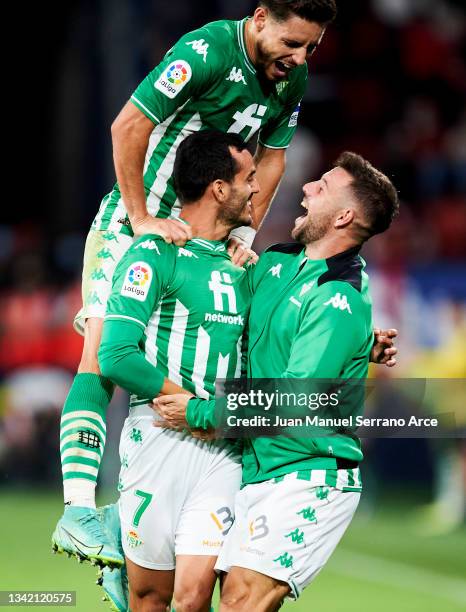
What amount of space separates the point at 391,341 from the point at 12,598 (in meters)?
3.63

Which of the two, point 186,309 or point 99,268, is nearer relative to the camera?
point 186,309

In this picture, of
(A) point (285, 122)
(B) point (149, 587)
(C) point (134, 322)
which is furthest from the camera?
(A) point (285, 122)

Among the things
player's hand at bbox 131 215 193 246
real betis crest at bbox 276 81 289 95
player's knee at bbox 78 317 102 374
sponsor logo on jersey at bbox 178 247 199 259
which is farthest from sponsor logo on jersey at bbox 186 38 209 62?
player's knee at bbox 78 317 102 374

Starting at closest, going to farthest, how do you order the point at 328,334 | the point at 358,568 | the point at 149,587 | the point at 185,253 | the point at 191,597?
the point at 328,334, the point at 191,597, the point at 185,253, the point at 149,587, the point at 358,568

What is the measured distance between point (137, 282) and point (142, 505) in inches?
35.9

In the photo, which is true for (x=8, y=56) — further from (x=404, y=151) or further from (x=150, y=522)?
(x=150, y=522)

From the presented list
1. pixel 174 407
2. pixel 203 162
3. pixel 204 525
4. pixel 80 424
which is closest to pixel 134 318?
pixel 174 407

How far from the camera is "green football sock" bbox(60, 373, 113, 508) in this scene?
203 inches

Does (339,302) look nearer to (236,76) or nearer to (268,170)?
(236,76)

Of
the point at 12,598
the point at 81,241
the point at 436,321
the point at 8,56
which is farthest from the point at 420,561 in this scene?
the point at 8,56

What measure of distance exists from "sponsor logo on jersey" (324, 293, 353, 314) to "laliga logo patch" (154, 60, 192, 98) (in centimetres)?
114

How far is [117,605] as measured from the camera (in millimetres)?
5504

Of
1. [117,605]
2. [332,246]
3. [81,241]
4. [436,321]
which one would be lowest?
[117,605]

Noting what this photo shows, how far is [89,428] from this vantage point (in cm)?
523
